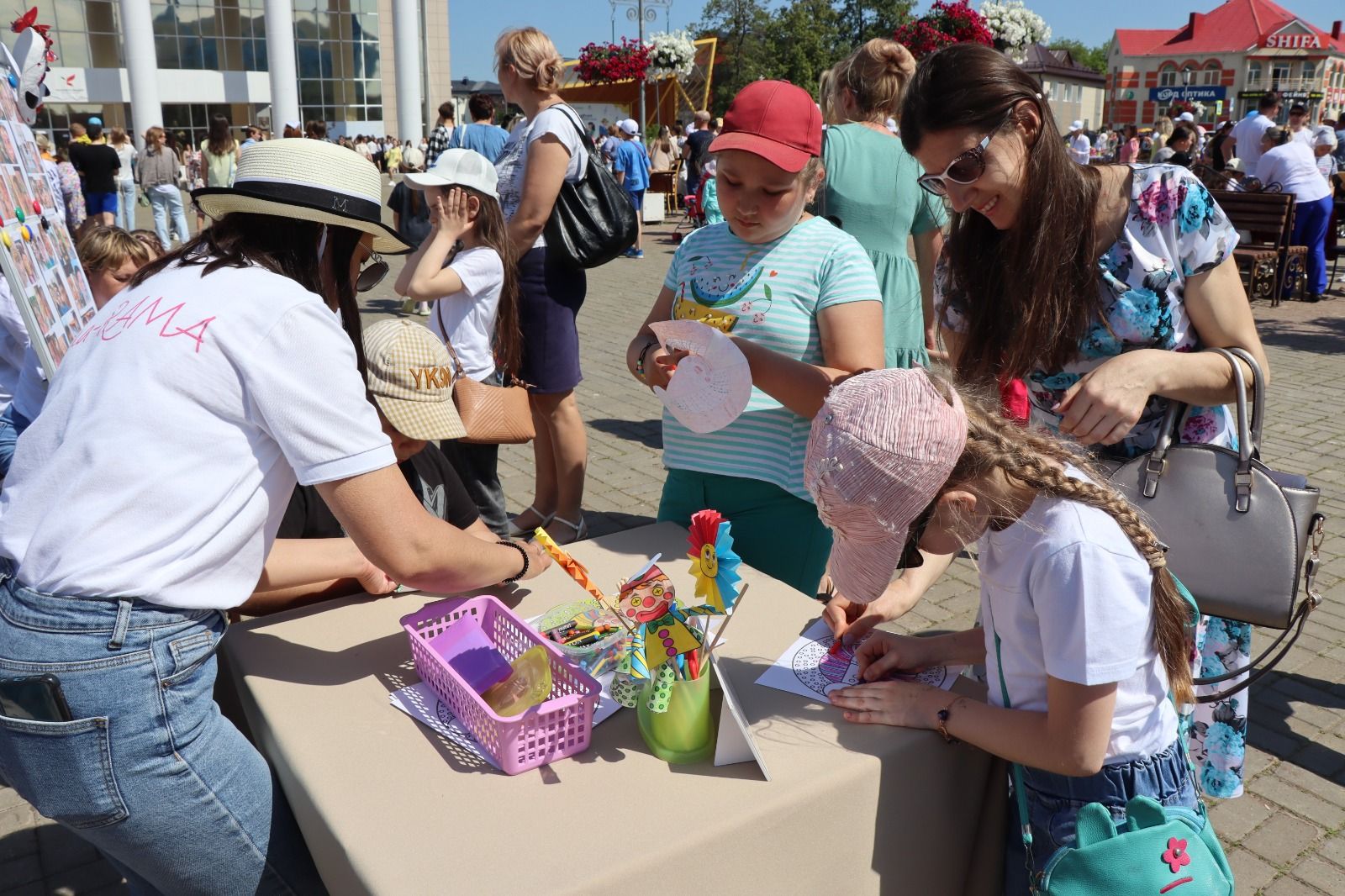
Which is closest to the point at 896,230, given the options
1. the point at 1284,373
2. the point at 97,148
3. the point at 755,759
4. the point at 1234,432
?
the point at 1234,432

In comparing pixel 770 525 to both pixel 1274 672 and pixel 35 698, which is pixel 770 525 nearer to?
pixel 35 698

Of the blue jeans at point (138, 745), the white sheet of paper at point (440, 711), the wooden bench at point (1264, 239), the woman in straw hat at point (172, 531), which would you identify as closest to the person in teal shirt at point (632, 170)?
the wooden bench at point (1264, 239)

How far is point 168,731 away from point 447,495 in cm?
111

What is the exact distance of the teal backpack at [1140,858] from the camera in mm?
1290

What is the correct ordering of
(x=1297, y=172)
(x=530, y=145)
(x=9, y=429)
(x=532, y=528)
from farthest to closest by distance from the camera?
(x=1297, y=172) < (x=532, y=528) < (x=530, y=145) < (x=9, y=429)

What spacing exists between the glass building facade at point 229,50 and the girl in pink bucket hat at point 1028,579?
41678 millimetres

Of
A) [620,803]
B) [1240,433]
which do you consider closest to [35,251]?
[620,803]

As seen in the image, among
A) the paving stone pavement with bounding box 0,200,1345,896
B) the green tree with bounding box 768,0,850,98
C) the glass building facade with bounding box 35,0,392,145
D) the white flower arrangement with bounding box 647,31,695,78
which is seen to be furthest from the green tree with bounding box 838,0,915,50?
the paving stone pavement with bounding box 0,200,1345,896

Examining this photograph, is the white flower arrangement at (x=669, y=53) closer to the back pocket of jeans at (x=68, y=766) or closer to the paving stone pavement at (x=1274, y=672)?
the paving stone pavement at (x=1274, y=672)

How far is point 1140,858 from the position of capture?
4.25 ft

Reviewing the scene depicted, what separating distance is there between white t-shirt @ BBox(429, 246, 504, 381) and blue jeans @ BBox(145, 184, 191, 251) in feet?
35.1

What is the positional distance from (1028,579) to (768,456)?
917 millimetres

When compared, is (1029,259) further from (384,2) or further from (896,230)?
(384,2)

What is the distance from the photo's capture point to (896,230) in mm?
3498
